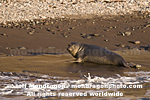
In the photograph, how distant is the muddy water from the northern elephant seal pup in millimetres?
210

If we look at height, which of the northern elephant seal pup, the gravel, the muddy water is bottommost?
the muddy water

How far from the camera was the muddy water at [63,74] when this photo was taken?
5.25 m

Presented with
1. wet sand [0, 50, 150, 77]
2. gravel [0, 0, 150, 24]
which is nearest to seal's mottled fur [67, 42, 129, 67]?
wet sand [0, 50, 150, 77]

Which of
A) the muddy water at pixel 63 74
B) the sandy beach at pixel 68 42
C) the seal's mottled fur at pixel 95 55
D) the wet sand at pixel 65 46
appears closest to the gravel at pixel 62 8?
the sandy beach at pixel 68 42

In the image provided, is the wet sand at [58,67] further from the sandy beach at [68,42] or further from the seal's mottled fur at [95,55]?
the seal's mottled fur at [95,55]

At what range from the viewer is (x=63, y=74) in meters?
6.57

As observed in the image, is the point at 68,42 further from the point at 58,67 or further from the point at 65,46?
the point at 58,67

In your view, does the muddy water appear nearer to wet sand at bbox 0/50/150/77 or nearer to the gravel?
wet sand at bbox 0/50/150/77

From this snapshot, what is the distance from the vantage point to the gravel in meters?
15.0

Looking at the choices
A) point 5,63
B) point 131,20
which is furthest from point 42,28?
point 5,63

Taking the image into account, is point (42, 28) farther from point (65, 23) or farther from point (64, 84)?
point (64, 84)

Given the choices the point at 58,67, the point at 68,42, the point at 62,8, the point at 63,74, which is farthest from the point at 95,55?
the point at 62,8

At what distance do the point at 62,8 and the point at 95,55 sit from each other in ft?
28.1

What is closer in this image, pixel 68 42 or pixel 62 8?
pixel 68 42
